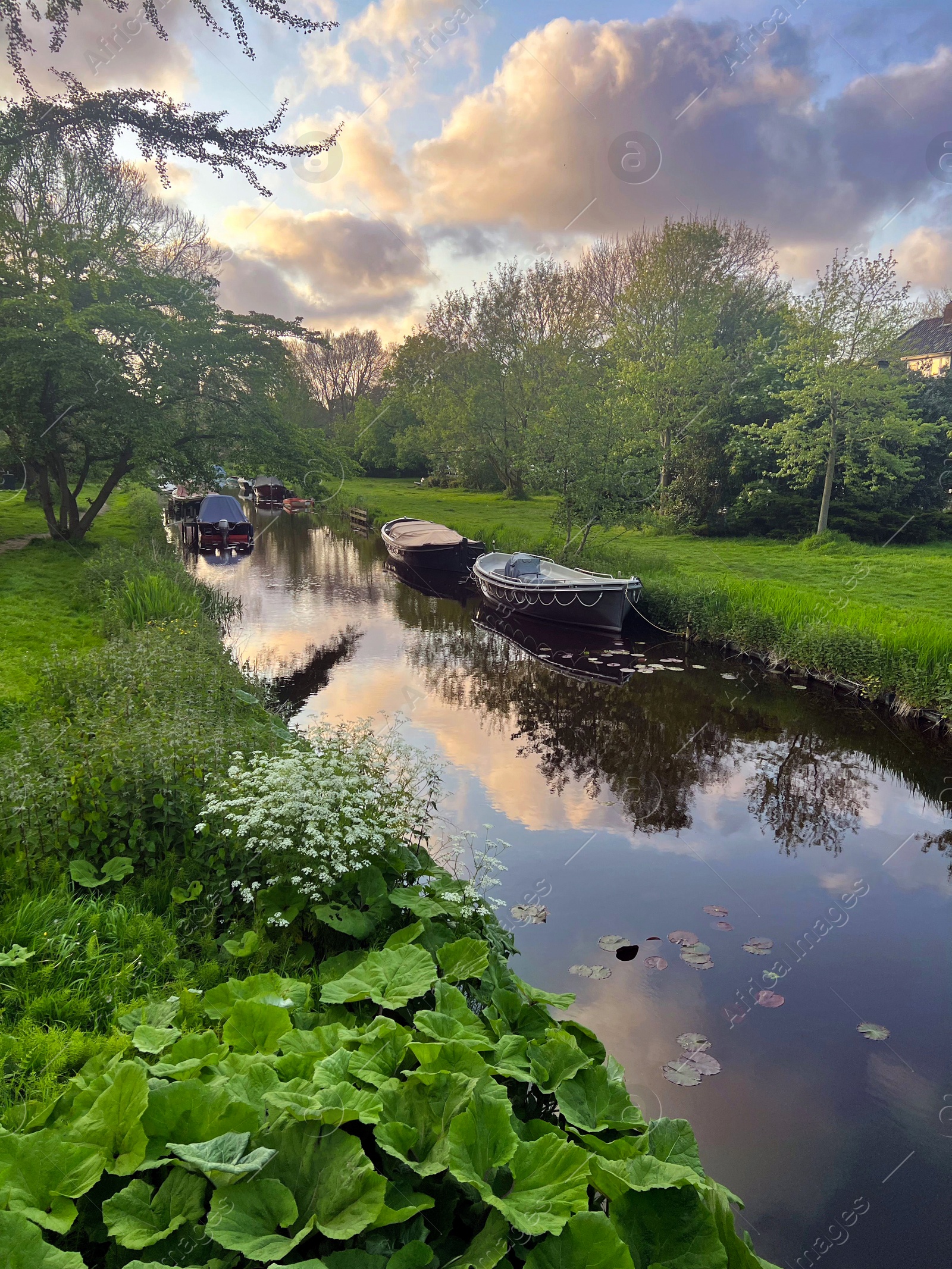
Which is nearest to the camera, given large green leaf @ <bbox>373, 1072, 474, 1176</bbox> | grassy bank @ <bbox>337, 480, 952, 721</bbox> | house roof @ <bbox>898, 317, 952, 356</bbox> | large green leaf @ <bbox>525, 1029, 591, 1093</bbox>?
large green leaf @ <bbox>373, 1072, 474, 1176</bbox>

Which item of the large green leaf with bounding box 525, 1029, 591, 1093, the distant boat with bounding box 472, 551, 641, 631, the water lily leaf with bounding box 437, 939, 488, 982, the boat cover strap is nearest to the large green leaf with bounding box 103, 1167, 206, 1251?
the large green leaf with bounding box 525, 1029, 591, 1093

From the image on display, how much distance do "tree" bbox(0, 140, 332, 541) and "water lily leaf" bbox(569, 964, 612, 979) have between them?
1627 cm

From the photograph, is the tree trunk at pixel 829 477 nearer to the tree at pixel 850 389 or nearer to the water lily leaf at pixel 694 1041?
the tree at pixel 850 389

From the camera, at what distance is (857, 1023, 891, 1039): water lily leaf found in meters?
5.41

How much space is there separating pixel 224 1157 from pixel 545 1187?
2.94 feet

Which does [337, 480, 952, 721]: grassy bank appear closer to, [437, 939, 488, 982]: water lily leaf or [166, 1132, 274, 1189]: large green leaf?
[437, 939, 488, 982]: water lily leaf

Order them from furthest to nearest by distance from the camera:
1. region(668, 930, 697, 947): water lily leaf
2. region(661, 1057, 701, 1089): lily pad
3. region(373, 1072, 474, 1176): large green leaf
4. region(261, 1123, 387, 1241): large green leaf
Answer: region(668, 930, 697, 947): water lily leaf → region(661, 1057, 701, 1089): lily pad → region(373, 1072, 474, 1176): large green leaf → region(261, 1123, 387, 1241): large green leaf

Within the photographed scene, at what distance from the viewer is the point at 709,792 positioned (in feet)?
31.8

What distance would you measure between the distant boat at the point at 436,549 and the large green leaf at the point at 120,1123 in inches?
900

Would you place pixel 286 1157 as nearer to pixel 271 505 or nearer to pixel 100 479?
pixel 100 479

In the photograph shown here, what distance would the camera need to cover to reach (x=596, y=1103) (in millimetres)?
2846

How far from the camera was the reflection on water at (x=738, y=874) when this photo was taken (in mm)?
4480

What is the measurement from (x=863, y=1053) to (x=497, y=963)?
3062mm

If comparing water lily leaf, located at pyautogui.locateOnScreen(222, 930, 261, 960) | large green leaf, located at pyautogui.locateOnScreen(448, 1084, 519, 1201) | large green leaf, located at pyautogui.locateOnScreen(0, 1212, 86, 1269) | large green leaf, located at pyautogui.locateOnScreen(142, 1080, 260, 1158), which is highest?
large green leaf, located at pyautogui.locateOnScreen(0, 1212, 86, 1269)
